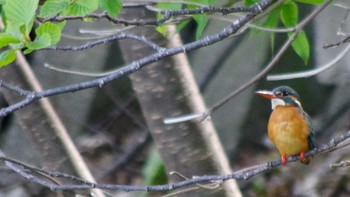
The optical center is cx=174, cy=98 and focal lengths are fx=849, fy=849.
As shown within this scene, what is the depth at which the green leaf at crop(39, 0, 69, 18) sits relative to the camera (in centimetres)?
245

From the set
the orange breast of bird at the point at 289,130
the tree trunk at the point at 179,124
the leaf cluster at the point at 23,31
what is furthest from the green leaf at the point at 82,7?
the tree trunk at the point at 179,124

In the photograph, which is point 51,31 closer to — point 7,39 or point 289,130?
point 7,39

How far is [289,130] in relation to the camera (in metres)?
3.48

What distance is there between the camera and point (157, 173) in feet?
22.9

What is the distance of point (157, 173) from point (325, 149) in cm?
444

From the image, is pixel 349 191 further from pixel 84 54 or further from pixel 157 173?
pixel 84 54

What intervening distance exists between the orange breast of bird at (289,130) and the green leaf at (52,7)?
1.25 meters

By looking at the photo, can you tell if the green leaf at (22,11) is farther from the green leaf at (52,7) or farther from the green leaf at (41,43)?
the green leaf at (52,7)

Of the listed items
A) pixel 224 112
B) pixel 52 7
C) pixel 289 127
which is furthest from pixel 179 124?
pixel 224 112

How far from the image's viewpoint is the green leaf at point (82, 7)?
2.51 m

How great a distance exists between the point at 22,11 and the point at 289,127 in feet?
5.13

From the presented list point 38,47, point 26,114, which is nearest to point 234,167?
point 26,114

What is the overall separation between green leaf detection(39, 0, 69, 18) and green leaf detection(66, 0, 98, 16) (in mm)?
37

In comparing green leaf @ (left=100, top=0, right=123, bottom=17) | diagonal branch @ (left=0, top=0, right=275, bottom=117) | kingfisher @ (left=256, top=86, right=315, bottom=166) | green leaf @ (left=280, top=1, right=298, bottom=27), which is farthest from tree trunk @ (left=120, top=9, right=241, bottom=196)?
diagonal branch @ (left=0, top=0, right=275, bottom=117)
